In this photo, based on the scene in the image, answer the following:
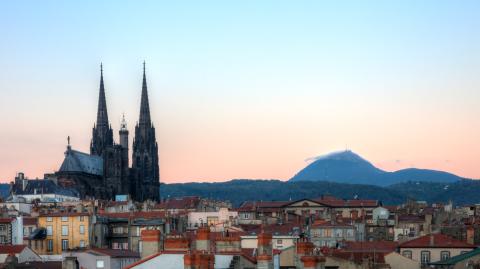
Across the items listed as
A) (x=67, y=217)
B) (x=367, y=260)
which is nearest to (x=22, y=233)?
(x=67, y=217)

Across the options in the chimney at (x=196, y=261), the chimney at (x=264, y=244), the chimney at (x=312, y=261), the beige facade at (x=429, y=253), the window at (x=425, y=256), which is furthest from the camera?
the window at (x=425, y=256)

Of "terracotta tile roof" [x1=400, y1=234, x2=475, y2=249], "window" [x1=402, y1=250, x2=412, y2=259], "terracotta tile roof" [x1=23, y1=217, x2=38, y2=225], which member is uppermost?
"terracotta tile roof" [x1=23, y1=217, x2=38, y2=225]

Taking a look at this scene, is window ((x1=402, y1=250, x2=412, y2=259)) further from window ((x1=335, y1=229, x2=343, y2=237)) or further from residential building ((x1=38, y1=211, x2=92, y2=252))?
residential building ((x1=38, y1=211, x2=92, y2=252))

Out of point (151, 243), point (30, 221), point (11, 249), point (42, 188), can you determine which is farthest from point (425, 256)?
point (42, 188)

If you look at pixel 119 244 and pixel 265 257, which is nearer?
pixel 265 257

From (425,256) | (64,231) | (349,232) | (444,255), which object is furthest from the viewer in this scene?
(349,232)

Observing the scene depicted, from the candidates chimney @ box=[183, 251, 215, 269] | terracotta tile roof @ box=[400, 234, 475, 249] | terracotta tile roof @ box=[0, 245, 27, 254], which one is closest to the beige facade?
terracotta tile roof @ box=[400, 234, 475, 249]

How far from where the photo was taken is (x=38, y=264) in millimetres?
70812

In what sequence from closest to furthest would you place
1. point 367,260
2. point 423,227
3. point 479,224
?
point 367,260, point 479,224, point 423,227

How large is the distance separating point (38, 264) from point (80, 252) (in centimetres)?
313

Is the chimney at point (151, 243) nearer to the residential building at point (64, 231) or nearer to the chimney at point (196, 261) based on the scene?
the chimney at point (196, 261)

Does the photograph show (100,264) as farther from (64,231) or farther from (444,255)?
(64,231)

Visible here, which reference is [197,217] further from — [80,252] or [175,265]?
[175,265]

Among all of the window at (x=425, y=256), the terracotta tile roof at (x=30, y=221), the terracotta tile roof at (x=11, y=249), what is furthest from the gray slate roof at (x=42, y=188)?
the window at (x=425, y=256)
